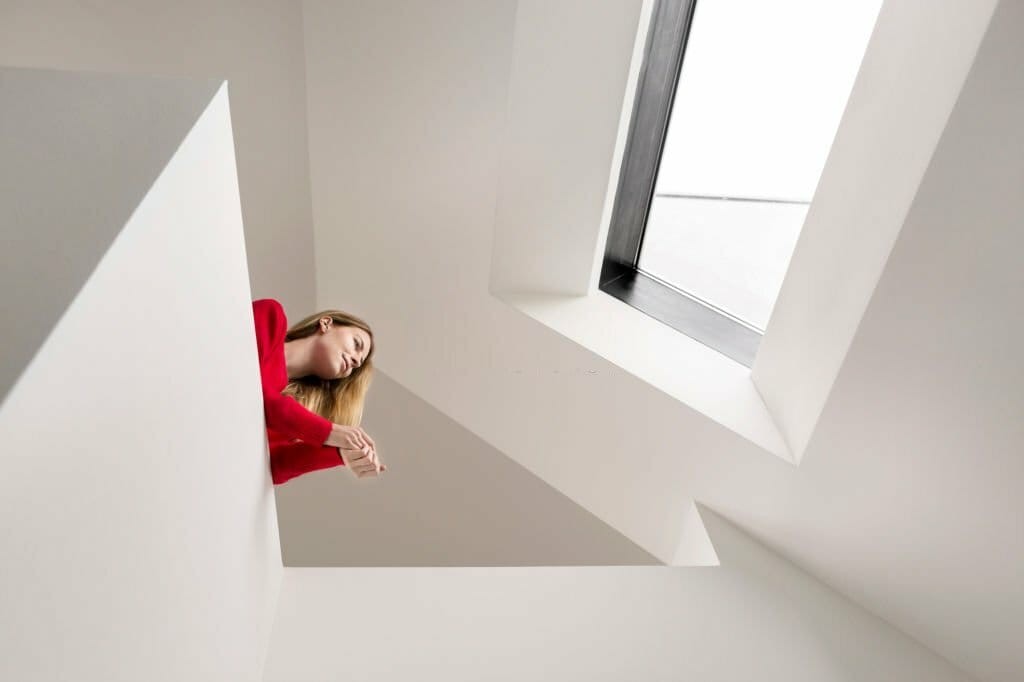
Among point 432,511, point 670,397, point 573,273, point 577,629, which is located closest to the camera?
point 577,629

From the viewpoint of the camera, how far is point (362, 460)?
146cm

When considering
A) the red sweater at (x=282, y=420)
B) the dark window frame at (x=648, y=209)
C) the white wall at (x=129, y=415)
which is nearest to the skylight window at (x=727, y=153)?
the dark window frame at (x=648, y=209)

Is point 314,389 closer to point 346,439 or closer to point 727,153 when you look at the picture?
point 346,439

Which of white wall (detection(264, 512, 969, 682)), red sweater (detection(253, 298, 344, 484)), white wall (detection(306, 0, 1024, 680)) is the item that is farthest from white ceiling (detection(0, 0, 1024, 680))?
red sweater (detection(253, 298, 344, 484))

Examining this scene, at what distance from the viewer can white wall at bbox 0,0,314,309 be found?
1717 mm

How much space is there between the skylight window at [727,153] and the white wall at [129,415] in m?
1.34

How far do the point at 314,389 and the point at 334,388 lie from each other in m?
0.04

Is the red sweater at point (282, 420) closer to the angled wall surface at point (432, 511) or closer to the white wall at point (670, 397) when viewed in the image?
the white wall at point (670, 397)

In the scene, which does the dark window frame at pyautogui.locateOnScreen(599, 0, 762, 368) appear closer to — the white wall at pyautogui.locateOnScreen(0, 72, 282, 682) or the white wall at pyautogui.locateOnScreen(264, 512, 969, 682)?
the white wall at pyautogui.locateOnScreen(264, 512, 969, 682)

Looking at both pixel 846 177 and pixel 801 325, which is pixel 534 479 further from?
pixel 846 177

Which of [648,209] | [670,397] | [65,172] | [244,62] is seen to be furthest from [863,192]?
[244,62]

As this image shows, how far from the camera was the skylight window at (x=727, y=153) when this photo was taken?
6.36ft

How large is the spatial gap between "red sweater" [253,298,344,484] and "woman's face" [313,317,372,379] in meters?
0.09

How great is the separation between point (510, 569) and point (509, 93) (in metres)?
1.08
